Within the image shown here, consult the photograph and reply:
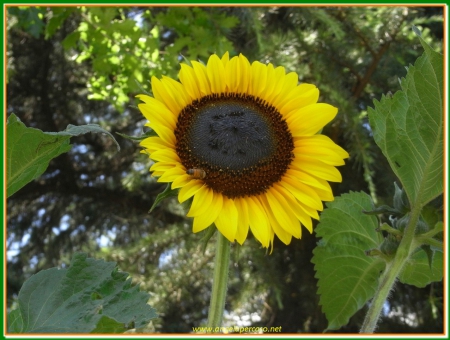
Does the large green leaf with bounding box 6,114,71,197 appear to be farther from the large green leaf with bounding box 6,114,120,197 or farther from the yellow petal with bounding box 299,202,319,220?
the yellow petal with bounding box 299,202,319,220

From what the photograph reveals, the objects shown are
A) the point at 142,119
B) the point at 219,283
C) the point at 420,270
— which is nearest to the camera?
the point at 219,283

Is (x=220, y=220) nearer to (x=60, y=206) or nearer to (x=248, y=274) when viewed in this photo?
(x=248, y=274)

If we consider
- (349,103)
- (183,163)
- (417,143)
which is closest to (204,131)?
(183,163)

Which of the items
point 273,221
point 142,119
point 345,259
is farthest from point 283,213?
point 142,119

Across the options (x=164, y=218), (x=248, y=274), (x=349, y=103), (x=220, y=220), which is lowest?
(x=220, y=220)

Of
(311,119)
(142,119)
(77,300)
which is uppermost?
(142,119)

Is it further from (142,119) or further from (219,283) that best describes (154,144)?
(142,119)
